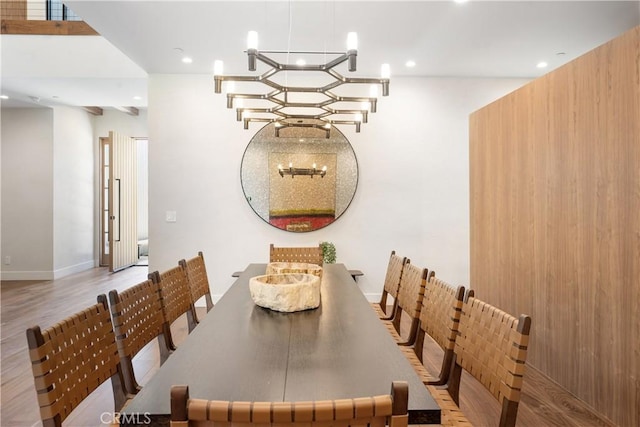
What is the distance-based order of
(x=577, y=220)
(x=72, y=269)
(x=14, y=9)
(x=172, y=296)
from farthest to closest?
(x=72, y=269)
(x=14, y=9)
(x=577, y=220)
(x=172, y=296)

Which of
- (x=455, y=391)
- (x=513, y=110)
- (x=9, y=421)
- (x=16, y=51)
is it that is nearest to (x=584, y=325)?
(x=455, y=391)

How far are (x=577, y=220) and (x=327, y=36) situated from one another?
2.45 metres

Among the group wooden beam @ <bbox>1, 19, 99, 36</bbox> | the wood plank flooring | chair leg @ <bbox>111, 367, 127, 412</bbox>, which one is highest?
wooden beam @ <bbox>1, 19, 99, 36</bbox>

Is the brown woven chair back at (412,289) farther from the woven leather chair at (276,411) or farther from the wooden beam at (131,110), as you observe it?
the wooden beam at (131,110)

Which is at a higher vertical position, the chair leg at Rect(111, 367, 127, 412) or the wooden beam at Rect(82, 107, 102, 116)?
the wooden beam at Rect(82, 107, 102, 116)

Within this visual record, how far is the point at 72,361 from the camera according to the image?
1.14 m

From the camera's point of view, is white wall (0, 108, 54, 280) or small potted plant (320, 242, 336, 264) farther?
white wall (0, 108, 54, 280)

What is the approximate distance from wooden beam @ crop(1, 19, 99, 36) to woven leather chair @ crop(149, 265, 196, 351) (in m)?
3.93

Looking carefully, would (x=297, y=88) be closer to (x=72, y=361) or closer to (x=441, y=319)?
(x=441, y=319)

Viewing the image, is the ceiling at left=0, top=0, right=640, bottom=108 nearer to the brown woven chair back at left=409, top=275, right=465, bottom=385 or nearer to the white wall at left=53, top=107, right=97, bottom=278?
the white wall at left=53, top=107, right=97, bottom=278

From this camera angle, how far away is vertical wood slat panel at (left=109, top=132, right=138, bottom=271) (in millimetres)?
6734

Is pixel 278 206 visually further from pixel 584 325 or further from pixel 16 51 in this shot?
pixel 16 51

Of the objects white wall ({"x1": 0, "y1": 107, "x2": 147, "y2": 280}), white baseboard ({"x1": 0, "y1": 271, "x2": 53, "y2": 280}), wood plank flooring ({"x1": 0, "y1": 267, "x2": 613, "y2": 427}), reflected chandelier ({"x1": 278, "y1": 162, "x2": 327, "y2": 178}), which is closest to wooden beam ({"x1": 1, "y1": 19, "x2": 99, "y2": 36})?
white wall ({"x1": 0, "y1": 107, "x2": 147, "y2": 280})

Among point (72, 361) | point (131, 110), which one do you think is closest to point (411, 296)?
point (72, 361)
